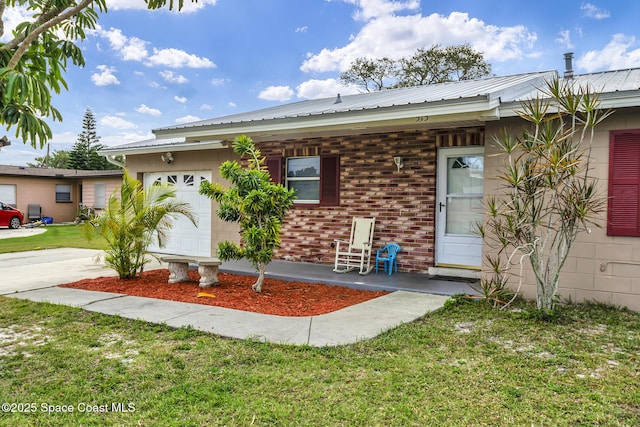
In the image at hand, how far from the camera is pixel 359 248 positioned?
787 cm

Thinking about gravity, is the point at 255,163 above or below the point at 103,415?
above

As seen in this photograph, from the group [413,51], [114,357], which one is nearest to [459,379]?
[114,357]

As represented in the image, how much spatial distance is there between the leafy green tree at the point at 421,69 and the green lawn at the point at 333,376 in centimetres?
2076

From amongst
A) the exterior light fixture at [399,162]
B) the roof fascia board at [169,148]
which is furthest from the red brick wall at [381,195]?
the roof fascia board at [169,148]

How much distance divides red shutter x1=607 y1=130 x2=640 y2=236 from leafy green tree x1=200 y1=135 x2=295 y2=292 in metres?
3.99

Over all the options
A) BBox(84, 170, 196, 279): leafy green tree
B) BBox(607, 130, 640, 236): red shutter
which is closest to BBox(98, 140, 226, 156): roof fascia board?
BBox(84, 170, 196, 279): leafy green tree

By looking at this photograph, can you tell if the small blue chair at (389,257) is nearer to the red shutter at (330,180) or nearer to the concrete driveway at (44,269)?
the red shutter at (330,180)

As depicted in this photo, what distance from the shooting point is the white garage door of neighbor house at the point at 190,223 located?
10380mm

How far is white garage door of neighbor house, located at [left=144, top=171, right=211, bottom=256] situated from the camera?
34.1ft

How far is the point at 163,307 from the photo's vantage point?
5477mm

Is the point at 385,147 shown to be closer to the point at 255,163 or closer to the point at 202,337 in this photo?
the point at 255,163

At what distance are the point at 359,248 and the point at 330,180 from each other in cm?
158

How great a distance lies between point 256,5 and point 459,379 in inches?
431

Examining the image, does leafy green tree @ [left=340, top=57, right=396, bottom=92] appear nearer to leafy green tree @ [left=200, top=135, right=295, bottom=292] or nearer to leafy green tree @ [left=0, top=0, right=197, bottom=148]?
leafy green tree @ [left=200, top=135, right=295, bottom=292]
